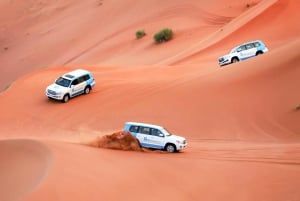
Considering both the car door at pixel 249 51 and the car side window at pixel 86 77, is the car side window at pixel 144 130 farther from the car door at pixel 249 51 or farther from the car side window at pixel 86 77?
the car door at pixel 249 51

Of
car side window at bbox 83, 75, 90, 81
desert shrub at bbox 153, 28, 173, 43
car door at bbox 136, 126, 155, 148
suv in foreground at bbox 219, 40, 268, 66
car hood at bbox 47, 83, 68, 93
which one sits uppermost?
desert shrub at bbox 153, 28, 173, 43

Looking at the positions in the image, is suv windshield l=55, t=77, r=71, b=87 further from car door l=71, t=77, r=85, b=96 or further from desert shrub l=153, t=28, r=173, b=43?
desert shrub l=153, t=28, r=173, b=43

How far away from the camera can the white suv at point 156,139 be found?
20609 mm

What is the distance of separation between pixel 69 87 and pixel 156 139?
9698 millimetres

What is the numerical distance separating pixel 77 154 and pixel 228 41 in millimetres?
23372

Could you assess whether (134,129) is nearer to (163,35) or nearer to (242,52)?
(242,52)

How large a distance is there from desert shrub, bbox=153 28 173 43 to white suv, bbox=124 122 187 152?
79.7 ft

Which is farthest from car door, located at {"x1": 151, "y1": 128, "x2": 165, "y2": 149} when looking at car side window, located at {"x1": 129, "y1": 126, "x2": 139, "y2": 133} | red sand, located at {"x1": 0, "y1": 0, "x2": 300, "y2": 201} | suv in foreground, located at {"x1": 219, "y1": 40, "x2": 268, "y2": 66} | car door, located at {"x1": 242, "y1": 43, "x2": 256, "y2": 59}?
car door, located at {"x1": 242, "y1": 43, "x2": 256, "y2": 59}

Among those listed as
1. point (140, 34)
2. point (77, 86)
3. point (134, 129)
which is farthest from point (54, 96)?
point (140, 34)

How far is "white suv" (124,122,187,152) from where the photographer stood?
20609mm

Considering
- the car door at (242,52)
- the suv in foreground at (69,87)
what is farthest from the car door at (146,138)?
the car door at (242,52)

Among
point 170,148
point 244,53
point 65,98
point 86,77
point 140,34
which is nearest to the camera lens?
point 170,148

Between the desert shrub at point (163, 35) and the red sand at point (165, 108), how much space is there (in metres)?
0.72

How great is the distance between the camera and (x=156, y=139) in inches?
816
